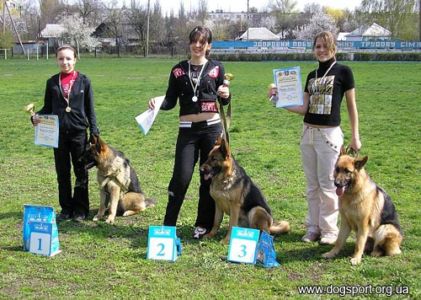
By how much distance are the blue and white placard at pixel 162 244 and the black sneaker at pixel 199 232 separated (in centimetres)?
79

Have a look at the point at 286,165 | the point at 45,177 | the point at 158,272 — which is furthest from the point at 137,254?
the point at 286,165

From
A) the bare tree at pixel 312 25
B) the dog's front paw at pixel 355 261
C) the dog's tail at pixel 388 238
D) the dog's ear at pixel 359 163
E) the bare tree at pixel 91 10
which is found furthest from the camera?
the bare tree at pixel 91 10

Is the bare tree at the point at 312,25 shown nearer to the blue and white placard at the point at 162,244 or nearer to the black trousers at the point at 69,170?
the black trousers at the point at 69,170

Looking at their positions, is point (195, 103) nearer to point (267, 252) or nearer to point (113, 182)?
point (267, 252)

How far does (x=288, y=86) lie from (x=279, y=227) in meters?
1.70

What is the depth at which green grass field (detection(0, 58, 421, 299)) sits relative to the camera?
4.42 metres

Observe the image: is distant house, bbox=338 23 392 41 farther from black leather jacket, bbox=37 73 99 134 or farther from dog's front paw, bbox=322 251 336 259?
dog's front paw, bbox=322 251 336 259

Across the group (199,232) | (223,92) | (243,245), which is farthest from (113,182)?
(243,245)

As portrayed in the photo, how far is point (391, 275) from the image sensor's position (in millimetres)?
4602

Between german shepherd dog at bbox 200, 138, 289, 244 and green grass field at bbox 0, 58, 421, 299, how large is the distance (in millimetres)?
374

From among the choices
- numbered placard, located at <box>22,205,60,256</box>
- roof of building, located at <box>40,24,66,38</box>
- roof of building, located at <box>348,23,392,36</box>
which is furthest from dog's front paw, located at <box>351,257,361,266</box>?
roof of building, located at <box>40,24,66,38</box>

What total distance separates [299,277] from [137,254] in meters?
1.70

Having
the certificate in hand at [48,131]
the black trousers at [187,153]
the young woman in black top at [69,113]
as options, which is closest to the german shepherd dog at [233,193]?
the black trousers at [187,153]

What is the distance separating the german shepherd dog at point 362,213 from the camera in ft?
15.7
